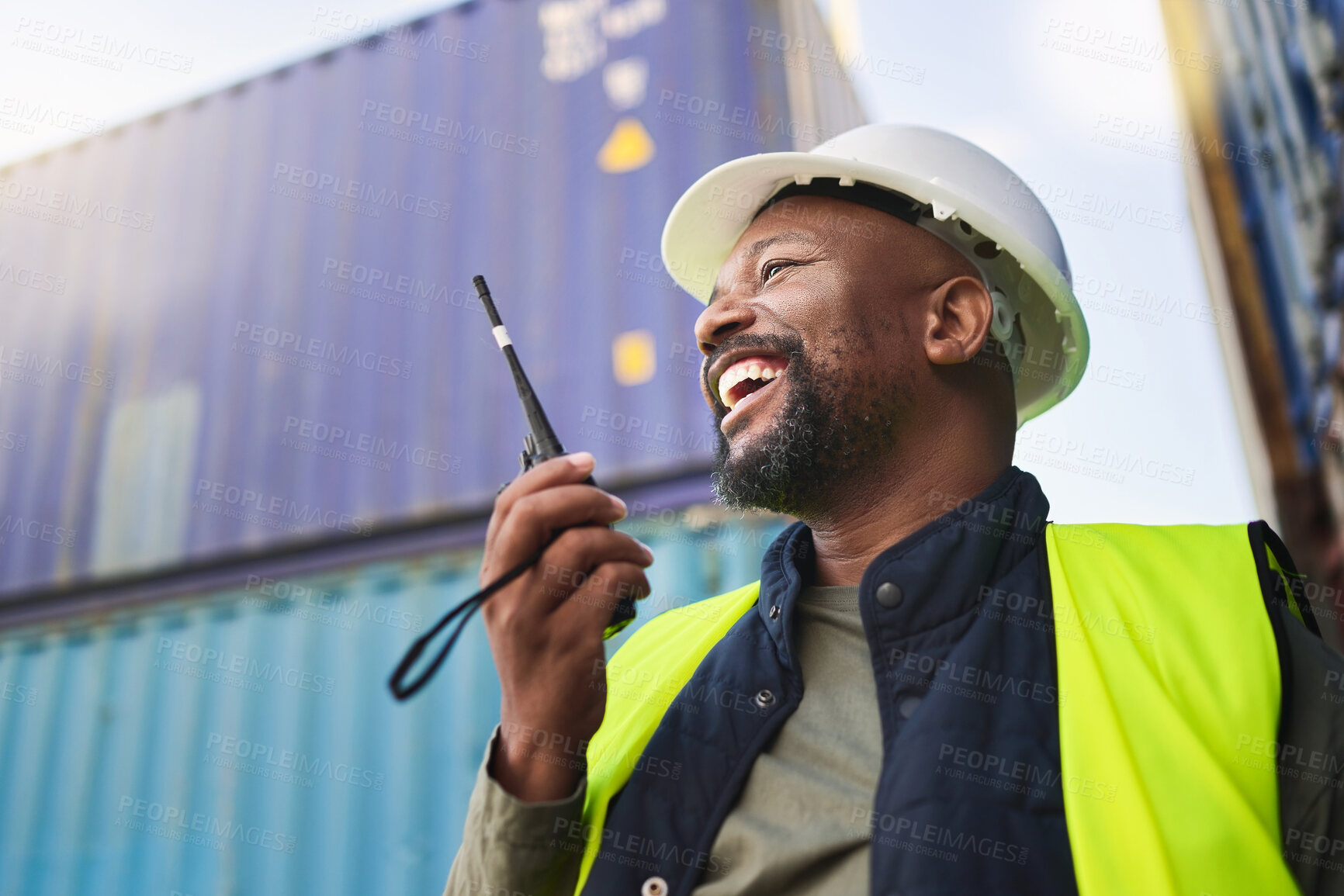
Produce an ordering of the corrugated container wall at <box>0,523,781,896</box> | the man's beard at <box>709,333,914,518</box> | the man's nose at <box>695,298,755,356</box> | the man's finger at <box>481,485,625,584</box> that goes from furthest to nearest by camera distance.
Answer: the corrugated container wall at <box>0,523,781,896</box> < the man's nose at <box>695,298,755,356</box> < the man's beard at <box>709,333,914,518</box> < the man's finger at <box>481,485,625,584</box>

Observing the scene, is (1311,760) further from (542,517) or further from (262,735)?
(262,735)

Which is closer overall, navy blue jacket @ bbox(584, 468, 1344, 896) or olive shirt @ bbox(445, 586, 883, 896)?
navy blue jacket @ bbox(584, 468, 1344, 896)

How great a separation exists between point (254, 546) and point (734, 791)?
4616 millimetres

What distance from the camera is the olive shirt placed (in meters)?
1.29

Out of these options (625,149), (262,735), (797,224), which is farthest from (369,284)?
(797,224)

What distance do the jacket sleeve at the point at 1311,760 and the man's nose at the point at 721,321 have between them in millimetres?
1042

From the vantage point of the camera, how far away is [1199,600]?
4.51ft

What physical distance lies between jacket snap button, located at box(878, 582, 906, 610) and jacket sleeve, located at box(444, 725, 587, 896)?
553 millimetres

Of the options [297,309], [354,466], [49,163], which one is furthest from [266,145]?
[354,466]

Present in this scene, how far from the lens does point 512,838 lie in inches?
51.7

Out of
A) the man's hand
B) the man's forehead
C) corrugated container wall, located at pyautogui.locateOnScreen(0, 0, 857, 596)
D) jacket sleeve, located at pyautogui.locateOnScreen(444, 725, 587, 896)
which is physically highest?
corrugated container wall, located at pyautogui.locateOnScreen(0, 0, 857, 596)

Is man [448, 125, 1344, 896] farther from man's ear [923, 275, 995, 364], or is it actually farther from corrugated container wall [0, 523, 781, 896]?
corrugated container wall [0, 523, 781, 896]

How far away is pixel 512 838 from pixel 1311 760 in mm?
1072

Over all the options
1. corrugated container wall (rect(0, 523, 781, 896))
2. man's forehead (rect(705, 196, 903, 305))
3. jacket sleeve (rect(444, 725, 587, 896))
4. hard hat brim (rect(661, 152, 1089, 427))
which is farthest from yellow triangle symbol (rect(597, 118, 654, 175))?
jacket sleeve (rect(444, 725, 587, 896))
